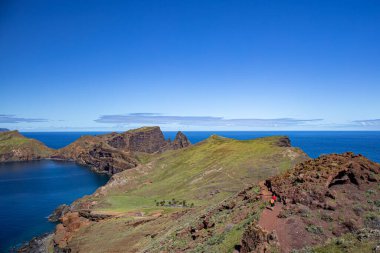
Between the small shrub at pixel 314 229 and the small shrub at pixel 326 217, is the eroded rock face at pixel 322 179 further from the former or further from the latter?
the small shrub at pixel 314 229

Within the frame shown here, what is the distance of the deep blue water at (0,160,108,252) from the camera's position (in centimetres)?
7225

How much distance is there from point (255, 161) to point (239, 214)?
5837 centimetres

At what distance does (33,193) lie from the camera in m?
116

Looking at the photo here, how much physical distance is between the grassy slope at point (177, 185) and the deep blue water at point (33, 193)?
16.3m

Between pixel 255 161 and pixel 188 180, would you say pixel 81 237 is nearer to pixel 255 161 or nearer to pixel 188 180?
pixel 188 180

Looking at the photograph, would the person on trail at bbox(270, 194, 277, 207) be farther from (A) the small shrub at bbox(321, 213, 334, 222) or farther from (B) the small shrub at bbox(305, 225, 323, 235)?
(B) the small shrub at bbox(305, 225, 323, 235)

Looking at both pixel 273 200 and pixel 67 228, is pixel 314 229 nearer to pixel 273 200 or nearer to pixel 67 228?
pixel 273 200

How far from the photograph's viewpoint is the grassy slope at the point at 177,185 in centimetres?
4528

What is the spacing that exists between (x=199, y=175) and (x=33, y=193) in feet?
231

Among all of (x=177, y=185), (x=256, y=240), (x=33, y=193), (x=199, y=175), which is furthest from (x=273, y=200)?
(x=33, y=193)

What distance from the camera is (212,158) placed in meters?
104

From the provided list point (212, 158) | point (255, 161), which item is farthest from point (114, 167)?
point (255, 161)

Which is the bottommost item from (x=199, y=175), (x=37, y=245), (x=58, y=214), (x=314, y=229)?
(x=58, y=214)

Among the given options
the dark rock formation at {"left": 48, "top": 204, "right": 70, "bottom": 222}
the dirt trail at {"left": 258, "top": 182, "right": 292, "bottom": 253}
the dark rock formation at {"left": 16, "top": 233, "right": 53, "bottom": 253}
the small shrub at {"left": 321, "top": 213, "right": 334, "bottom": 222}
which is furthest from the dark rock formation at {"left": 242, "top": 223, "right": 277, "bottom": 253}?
the dark rock formation at {"left": 48, "top": 204, "right": 70, "bottom": 222}
